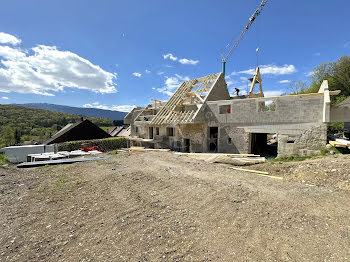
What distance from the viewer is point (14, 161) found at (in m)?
17.9

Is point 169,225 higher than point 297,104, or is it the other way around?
point 297,104

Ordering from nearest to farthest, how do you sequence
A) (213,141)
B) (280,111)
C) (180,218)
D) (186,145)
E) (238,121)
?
(180,218) → (280,111) → (238,121) → (213,141) → (186,145)

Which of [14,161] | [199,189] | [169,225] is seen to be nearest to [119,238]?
[169,225]

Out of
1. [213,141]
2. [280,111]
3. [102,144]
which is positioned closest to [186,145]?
[213,141]

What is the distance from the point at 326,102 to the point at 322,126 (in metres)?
1.62

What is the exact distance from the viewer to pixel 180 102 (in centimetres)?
1942

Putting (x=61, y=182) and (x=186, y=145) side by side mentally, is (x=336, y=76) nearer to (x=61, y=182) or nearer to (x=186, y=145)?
(x=186, y=145)

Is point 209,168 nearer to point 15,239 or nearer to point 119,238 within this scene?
point 119,238

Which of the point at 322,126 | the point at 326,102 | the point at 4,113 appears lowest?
the point at 322,126

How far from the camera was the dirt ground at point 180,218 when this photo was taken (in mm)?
3441

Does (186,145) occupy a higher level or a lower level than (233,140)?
lower

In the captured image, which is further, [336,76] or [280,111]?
[336,76]

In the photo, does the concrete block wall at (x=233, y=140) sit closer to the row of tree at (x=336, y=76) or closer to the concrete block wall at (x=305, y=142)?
the concrete block wall at (x=305, y=142)

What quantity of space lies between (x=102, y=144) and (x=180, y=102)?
14.4m
